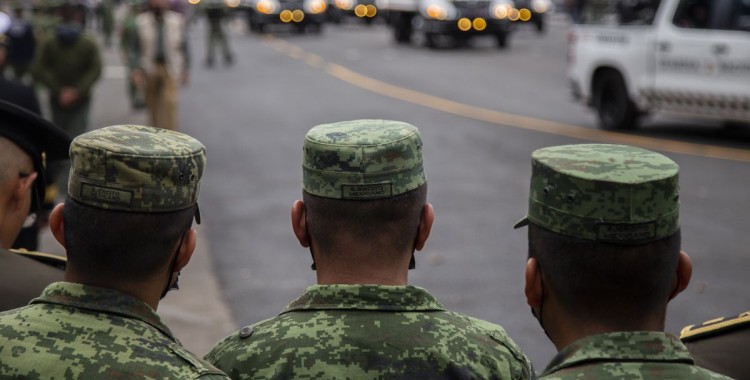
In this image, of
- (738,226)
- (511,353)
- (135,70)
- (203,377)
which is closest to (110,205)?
(203,377)

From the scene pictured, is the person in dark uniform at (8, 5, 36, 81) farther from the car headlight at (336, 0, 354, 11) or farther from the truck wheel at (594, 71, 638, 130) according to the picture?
the car headlight at (336, 0, 354, 11)

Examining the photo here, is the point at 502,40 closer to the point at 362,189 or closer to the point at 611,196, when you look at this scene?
the point at 362,189

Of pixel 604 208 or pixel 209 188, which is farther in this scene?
pixel 209 188

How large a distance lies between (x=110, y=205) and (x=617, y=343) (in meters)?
1.17

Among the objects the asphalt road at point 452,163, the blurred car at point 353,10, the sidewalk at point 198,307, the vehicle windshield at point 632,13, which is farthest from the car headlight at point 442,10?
the sidewalk at point 198,307

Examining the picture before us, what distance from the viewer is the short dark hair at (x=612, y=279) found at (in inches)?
94.3

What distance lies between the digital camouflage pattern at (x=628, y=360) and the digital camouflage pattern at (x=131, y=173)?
948 millimetres

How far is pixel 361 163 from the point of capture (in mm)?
2834

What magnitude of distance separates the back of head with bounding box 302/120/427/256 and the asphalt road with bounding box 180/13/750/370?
374 cm

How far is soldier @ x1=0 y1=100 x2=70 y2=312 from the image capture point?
333cm

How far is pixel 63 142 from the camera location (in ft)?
12.1

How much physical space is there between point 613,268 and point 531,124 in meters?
13.0

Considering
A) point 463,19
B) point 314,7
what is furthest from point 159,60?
point 314,7

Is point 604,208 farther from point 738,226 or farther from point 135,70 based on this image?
point 135,70
